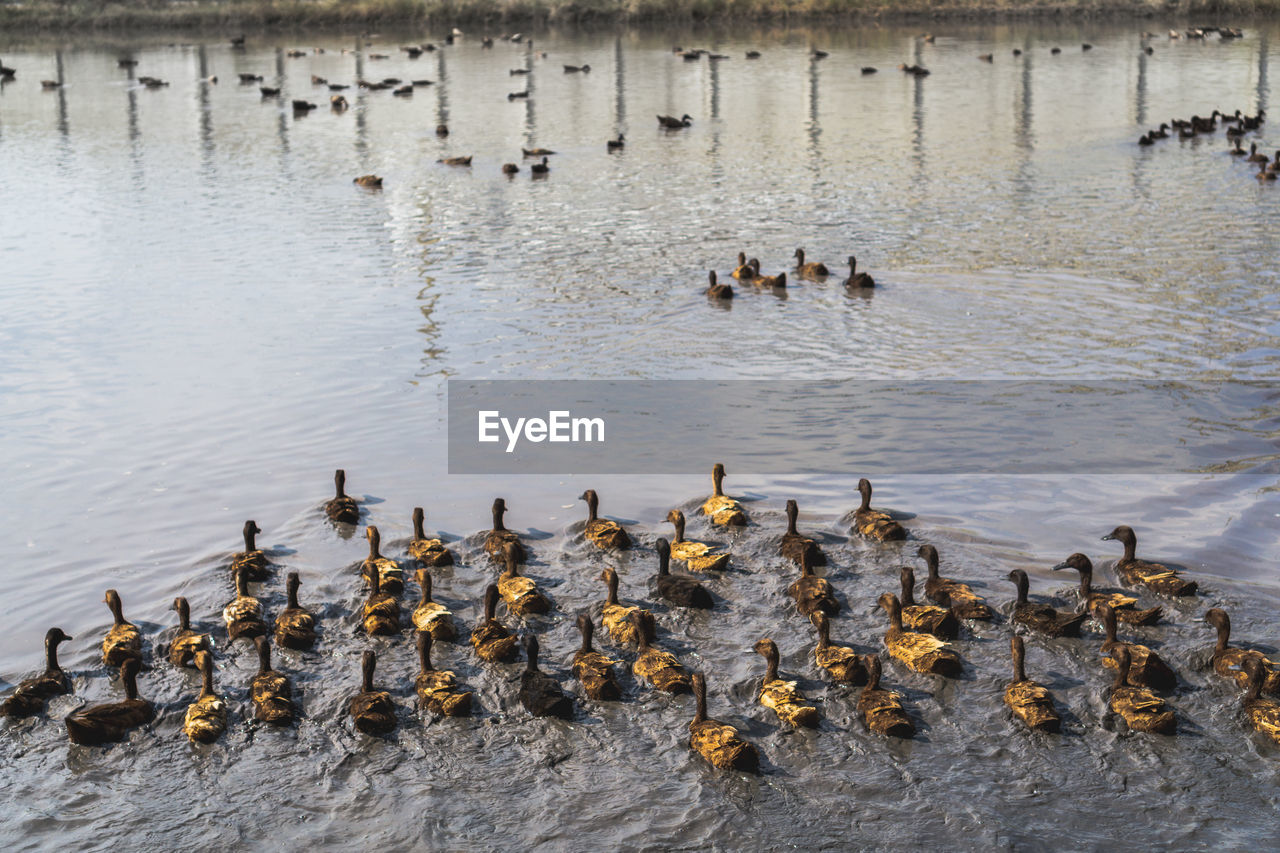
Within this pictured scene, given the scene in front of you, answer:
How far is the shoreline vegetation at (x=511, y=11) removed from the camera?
6700cm

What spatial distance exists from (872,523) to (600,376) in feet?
19.0

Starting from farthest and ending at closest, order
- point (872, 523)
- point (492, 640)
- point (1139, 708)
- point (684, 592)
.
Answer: point (872, 523) < point (684, 592) < point (492, 640) < point (1139, 708)

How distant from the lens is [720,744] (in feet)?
27.7

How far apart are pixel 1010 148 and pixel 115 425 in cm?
2406

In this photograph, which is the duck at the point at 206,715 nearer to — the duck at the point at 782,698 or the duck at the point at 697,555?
the duck at the point at 782,698

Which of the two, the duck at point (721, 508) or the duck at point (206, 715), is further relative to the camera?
the duck at point (721, 508)

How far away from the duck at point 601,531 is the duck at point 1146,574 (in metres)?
4.28

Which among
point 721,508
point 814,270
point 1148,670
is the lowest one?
point 1148,670

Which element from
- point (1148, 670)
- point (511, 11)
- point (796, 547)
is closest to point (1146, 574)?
point (1148, 670)

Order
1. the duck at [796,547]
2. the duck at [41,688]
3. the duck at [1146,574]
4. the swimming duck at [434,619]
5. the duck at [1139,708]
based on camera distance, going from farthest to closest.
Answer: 1. the duck at [796,547]
2. the duck at [1146,574]
3. the swimming duck at [434,619]
4. the duck at [41,688]
5. the duck at [1139,708]

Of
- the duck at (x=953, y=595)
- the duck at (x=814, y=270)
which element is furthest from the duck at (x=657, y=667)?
the duck at (x=814, y=270)

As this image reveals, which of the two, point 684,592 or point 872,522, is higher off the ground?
point 872,522

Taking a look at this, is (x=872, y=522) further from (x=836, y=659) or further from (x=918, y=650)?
(x=836, y=659)

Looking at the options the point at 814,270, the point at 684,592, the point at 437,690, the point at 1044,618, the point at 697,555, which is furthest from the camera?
the point at 814,270
